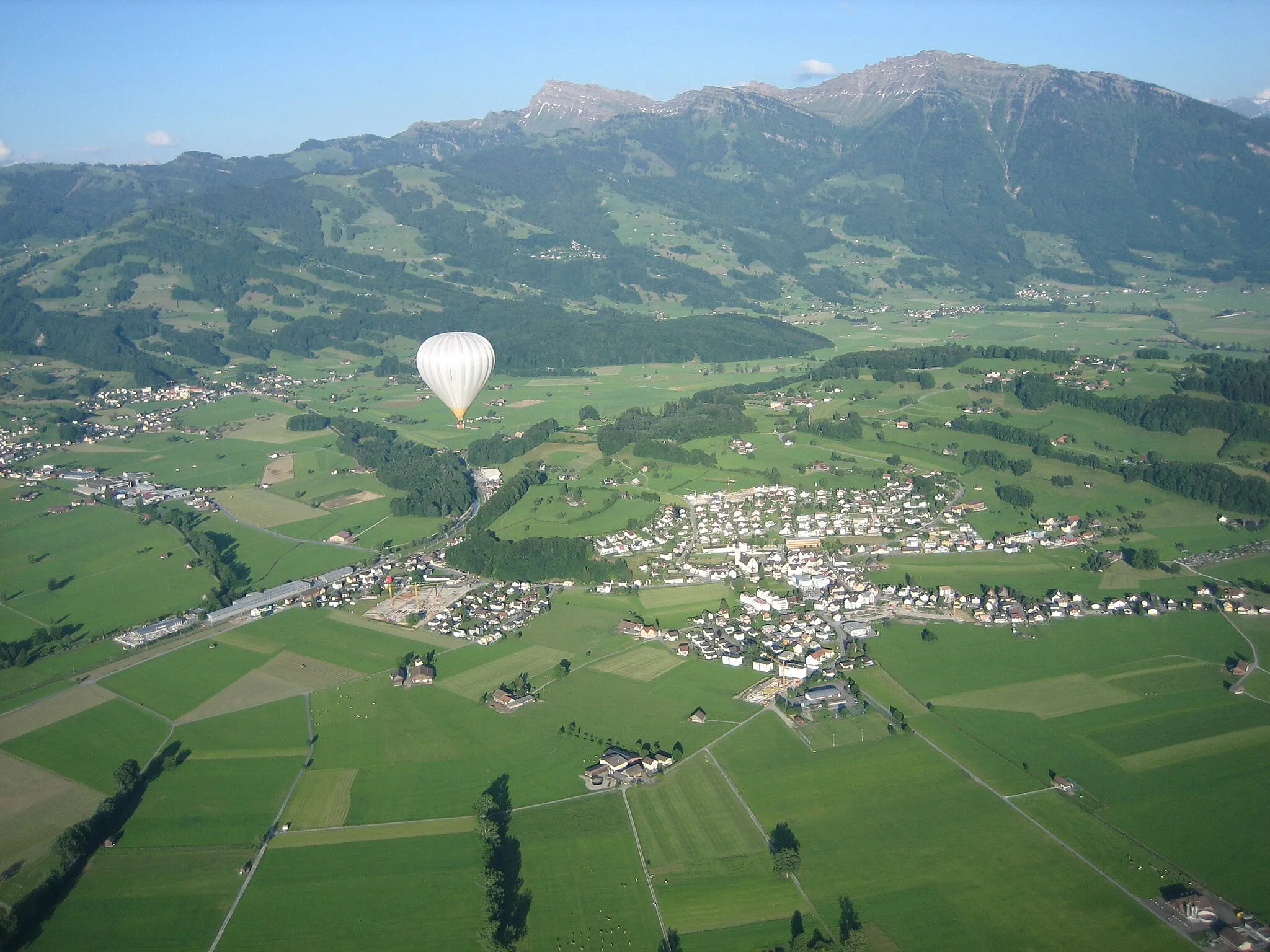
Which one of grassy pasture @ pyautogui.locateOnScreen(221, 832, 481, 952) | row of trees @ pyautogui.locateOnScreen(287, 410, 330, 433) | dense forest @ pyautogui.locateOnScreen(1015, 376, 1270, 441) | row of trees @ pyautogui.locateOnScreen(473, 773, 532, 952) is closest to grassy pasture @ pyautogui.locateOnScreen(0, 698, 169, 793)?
grassy pasture @ pyautogui.locateOnScreen(221, 832, 481, 952)

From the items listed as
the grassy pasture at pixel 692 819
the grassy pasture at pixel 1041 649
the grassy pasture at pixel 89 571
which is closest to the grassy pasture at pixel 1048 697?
the grassy pasture at pixel 1041 649

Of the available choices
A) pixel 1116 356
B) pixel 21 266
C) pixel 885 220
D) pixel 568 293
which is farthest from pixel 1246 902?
pixel 885 220

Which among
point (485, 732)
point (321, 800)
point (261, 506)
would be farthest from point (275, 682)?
point (261, 506)

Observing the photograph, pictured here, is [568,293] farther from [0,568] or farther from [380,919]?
[380,919]

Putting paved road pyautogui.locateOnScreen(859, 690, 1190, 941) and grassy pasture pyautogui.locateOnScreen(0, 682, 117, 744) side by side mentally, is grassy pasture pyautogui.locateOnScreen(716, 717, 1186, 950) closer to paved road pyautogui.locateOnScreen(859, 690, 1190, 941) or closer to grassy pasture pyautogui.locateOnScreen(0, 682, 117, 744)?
paved road pyautogui.locateOnScreen(859, 690, 1190, 941)

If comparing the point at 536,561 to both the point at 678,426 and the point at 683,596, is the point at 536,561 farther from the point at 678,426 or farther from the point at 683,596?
the point at 678,426

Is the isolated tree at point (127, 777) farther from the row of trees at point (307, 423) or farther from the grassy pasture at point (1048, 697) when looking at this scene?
the row of trees at point (307, 423)

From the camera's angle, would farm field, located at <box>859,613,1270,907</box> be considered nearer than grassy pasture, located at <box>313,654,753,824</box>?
Yes
